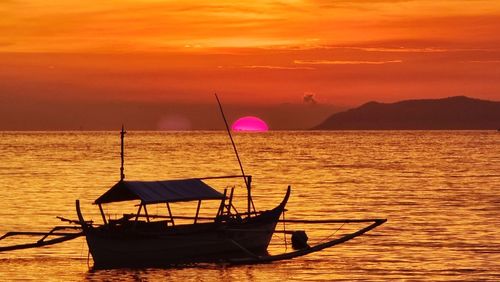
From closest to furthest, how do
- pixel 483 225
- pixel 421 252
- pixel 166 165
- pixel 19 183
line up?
1. pixel 421 252
2. pixel 483 225
3. pixel 19 183
4. pixel 166 165

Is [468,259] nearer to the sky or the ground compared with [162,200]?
nearer to the ground

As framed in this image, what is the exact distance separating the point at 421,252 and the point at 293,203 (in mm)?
22789

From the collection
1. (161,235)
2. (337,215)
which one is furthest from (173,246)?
(337,215)

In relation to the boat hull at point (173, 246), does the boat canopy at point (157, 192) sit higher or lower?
higher

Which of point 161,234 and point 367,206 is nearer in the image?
point 161,234

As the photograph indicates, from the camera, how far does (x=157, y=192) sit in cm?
3528

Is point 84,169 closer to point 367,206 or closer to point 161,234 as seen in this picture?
point 367,206

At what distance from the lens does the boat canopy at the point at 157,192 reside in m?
34.7

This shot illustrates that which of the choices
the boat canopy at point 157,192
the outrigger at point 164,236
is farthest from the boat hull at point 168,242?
the boat canopy at point 157,192

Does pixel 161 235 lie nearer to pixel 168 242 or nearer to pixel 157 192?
pixel 168 242

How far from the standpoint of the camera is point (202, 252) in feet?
119

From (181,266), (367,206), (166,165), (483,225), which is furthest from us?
(166,165)

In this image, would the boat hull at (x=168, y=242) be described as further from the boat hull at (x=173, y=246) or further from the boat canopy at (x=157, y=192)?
the boat canopy at (x=157, y=192)

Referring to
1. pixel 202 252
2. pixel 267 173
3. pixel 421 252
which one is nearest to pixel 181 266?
pixel 202 252
